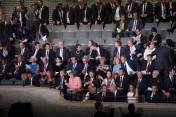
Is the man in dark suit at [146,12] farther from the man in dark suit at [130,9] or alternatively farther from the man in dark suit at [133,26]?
the man in dark suit at [133,26]

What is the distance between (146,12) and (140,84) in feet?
13.6

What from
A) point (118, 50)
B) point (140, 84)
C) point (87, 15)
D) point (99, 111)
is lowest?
point (99, 111)

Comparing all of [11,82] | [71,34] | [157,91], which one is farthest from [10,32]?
[157,91]

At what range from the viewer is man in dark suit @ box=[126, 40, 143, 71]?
9.83 metres

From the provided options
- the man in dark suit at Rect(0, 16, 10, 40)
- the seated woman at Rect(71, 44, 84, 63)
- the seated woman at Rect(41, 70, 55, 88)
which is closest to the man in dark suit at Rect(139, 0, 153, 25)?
the seated woman at Rect(71, 44, 84, 63)

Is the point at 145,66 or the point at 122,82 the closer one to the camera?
the point at 122,82

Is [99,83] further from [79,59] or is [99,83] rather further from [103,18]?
[103,18]

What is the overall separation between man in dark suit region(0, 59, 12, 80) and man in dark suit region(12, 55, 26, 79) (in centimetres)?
14

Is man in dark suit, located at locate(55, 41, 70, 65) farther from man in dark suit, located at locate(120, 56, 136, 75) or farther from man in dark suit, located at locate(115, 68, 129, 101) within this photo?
man in dark suit, located at locate(115, 68, 129, 101)

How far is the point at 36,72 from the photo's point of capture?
10.3 meters

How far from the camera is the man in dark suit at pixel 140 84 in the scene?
330 inches

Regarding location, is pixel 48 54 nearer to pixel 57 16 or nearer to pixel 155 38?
pixel 57 16

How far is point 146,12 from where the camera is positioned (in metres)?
11.8

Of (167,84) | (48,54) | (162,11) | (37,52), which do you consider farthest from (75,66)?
(162,11)
